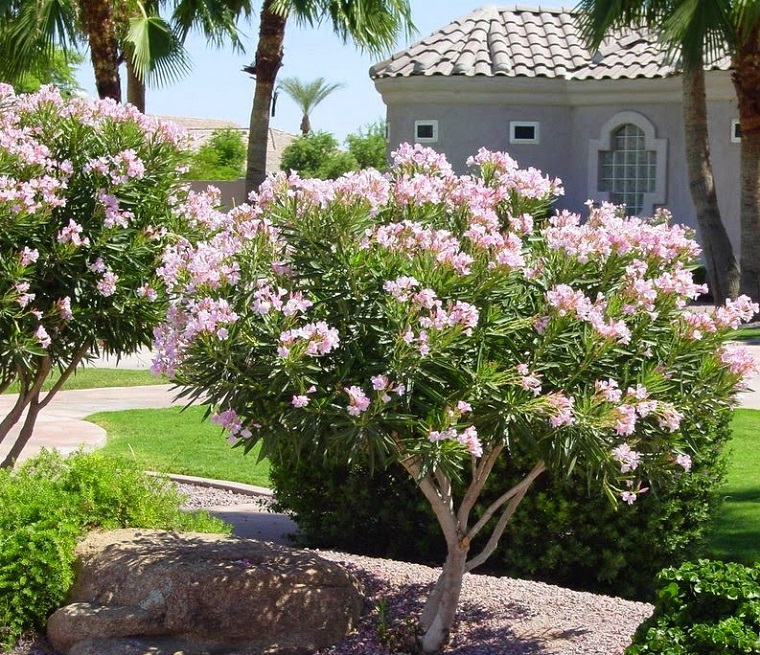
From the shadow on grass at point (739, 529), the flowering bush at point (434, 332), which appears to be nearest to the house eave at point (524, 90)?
the shadow on grass at point (739, 529)

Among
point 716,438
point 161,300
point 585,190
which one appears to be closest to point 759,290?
point 585,190

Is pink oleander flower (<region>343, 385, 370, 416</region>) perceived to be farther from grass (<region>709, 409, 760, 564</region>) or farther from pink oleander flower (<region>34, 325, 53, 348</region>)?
grass (<region>709, 409, 760, 564</region>)

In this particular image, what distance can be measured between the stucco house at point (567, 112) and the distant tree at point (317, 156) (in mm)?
26837

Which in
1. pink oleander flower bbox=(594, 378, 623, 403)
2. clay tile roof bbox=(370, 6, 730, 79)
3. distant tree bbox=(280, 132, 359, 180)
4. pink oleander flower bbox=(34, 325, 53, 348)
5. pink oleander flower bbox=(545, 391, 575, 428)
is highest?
distant tree bbox=(280, 132, 359, 180)

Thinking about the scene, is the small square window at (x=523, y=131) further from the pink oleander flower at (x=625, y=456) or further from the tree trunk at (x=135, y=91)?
the pink oleander flower at (x=625, y=456)

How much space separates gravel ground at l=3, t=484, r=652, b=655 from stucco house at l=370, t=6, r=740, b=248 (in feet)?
60.9

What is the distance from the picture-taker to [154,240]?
6664 mm

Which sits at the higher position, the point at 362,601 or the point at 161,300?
the point at 161,300

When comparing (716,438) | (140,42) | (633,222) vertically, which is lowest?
(716,438)

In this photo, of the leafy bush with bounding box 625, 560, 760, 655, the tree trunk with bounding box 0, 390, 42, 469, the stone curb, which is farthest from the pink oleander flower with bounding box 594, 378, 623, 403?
the stone curb

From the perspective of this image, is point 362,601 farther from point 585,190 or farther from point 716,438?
point 585,190

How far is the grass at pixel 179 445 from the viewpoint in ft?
33.2

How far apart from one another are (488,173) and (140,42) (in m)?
15.2

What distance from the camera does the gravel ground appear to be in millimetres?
5270
